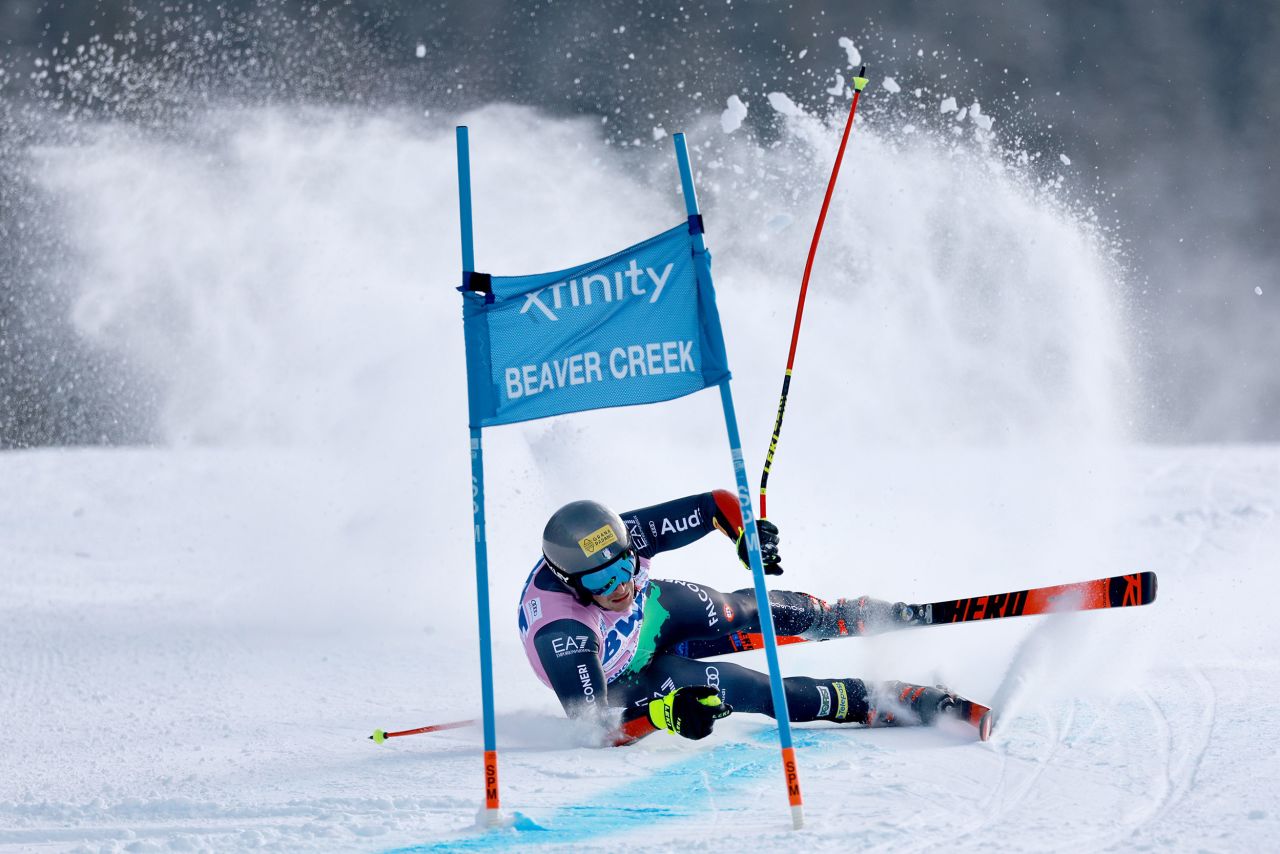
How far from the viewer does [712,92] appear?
82.2 feet

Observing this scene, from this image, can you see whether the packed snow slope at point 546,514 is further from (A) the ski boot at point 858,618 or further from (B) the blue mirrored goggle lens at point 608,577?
(B) the blue mirrored goggle lens at point 608,577

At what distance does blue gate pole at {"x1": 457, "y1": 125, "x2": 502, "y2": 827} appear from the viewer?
9.85 ft

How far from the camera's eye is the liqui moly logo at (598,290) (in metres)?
3.19

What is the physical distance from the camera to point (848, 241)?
37.4ft

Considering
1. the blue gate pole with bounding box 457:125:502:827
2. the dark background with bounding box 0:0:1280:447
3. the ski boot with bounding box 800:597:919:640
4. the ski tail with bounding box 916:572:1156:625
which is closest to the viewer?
the blue gate pole with bounding box 457:125:502:827

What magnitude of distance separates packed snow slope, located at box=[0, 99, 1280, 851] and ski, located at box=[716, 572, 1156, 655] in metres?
0.23

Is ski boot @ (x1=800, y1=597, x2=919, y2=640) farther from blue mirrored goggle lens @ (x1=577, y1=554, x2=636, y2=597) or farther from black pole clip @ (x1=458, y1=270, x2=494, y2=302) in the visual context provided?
black pole clip @ (x1=458, y1=270, x2=494, y2=302)

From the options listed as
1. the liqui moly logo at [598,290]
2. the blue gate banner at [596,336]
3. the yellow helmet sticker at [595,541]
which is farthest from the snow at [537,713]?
the liqui moly logo at [598,290]

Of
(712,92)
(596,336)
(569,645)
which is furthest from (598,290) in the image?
(712,92)

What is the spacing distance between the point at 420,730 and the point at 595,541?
1.04 meters

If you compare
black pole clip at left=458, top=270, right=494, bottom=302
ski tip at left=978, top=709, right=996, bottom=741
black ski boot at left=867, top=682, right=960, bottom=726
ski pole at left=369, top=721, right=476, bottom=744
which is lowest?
ski tip at left=978, top=709, right=996, bottom=741

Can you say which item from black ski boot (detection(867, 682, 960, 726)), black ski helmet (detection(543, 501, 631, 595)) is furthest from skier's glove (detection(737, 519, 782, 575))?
black ski boot (detection(867, 682, 960, 726))

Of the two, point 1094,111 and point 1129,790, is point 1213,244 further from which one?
point 1129,790

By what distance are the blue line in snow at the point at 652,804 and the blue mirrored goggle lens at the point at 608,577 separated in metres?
0.64
